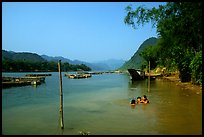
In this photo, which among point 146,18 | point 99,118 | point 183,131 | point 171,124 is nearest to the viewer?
point 183,131

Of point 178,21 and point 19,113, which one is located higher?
point 178,21

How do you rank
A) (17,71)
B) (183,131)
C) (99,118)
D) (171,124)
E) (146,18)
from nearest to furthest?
1. (183,131)
2. (171,124)
3. (99,118)
4. (146,18)
5. (17,71)

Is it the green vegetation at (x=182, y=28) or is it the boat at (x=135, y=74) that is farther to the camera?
the boat at (x=135, y=74)

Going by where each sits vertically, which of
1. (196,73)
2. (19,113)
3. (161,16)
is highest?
(161,16)

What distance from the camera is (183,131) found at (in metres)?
12.2

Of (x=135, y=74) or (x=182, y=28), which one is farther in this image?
(x=135, y=74)

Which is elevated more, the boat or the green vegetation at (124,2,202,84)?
the green vegetation at (124,2,202,84)

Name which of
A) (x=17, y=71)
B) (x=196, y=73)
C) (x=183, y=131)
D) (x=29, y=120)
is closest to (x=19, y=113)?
(x=29, y=120)

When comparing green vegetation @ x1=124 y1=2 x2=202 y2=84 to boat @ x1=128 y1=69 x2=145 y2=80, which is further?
boat @ x1=128 y1=69 x2=145 y2=80

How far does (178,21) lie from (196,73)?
38.2ft

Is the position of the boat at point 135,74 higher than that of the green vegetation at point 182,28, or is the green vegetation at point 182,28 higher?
the green vegetation at point 182,28

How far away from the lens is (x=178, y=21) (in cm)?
1891

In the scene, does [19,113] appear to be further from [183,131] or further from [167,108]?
[183,131]

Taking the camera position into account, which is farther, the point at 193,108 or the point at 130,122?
the point at 193,108
